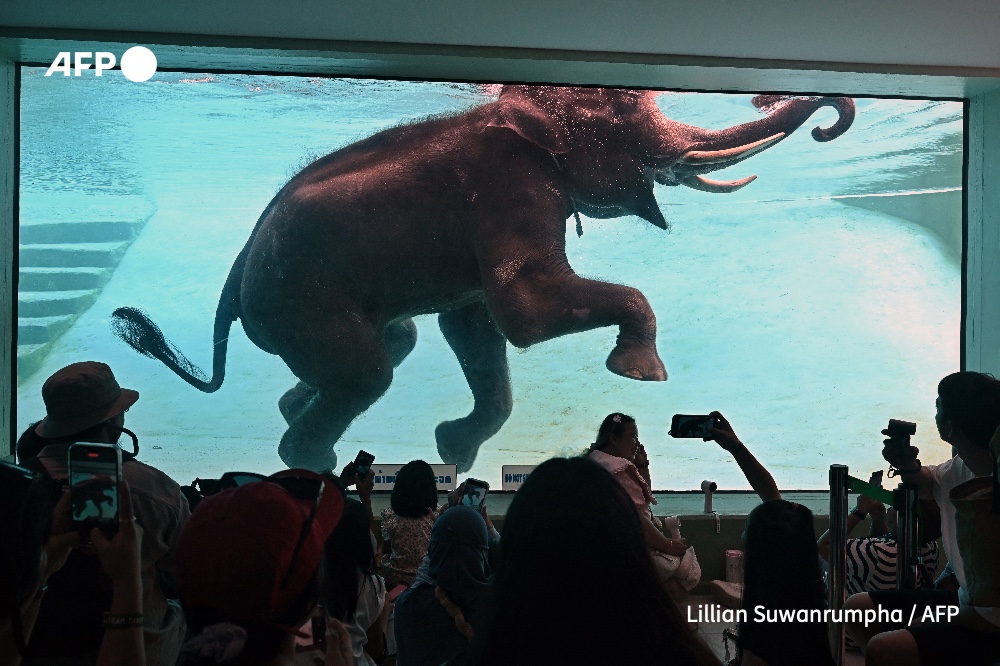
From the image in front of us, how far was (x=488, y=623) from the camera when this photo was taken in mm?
886

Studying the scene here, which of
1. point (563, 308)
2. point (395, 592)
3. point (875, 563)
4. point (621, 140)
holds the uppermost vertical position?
point (621, 140)

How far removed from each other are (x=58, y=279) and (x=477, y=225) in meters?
1.74

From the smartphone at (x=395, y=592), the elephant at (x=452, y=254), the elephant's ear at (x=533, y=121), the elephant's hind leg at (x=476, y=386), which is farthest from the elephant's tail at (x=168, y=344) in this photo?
the smartphone at (x=395, y=592)

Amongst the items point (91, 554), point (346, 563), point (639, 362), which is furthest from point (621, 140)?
point (91, 554)

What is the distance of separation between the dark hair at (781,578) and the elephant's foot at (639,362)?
82.9 inches

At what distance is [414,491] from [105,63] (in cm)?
233

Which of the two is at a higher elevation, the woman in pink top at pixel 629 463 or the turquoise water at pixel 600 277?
the turquoise water at pixel 600 277

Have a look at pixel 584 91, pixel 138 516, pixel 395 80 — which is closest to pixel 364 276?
pixel 395 80

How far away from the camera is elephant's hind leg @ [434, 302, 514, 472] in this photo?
11.8ft

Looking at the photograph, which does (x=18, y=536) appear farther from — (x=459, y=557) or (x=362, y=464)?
(x=362, y=464)

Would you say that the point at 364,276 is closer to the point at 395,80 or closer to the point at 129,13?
the point at 395,80

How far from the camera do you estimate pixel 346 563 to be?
4.89ft

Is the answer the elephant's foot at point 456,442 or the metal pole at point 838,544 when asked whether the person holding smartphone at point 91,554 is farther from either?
the elephant's foot at point 456,442

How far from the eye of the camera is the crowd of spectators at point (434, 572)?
0.88m
